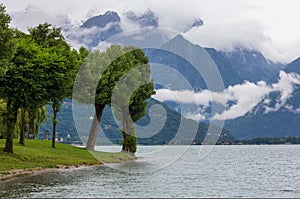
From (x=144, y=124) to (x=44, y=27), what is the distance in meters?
36.0

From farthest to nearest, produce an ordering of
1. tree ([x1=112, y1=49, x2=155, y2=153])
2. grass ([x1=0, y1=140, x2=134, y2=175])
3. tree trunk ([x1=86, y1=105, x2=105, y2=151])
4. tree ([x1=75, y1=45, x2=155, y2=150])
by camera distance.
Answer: tree trunk ([x1=86, y1=105, x2=105, y2=151])
tree ([x1=112, y1=49, x2=155, y2=153])
tree ([x1=75, y1=45, x2=155, y2=150])
grass ([x1=0, y1=140, x2=134, y2=175])

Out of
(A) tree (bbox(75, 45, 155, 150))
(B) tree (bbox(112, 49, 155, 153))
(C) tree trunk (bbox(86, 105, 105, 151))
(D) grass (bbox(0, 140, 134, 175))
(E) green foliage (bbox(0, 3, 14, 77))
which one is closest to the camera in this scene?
(E) green foliage (bbox(0, 3, 14, 77))

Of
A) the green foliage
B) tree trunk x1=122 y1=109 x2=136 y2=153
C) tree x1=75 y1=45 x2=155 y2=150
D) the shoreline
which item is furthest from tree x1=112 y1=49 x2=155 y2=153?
the green foliage

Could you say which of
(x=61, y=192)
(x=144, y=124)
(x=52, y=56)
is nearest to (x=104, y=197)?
(x=61, y=192)

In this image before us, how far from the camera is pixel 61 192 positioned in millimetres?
38125

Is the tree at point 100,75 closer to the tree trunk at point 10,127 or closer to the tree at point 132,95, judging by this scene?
the tree at point 132,95

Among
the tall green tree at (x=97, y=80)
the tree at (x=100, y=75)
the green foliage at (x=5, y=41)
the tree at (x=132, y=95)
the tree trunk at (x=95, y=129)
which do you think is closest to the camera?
the green foliage at (x=5, y=41)

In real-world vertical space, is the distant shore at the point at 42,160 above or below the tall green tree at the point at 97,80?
below

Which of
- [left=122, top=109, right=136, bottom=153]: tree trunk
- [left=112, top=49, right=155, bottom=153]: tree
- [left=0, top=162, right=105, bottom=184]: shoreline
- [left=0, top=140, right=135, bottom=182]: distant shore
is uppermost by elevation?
[left=112, top=49, right=155, bottom=153]: tree

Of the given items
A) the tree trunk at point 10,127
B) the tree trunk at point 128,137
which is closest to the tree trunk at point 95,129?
the tree trunk at point 128,137

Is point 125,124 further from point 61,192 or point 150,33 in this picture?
point 61,192

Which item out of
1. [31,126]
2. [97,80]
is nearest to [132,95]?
[97,80]

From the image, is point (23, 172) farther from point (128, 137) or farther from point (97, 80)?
point (128, 137)

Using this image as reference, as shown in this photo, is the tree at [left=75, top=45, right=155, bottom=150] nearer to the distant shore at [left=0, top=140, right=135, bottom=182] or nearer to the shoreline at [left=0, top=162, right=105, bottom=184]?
the distant shore at [left=0, top=140, right=135, bottom=182]
